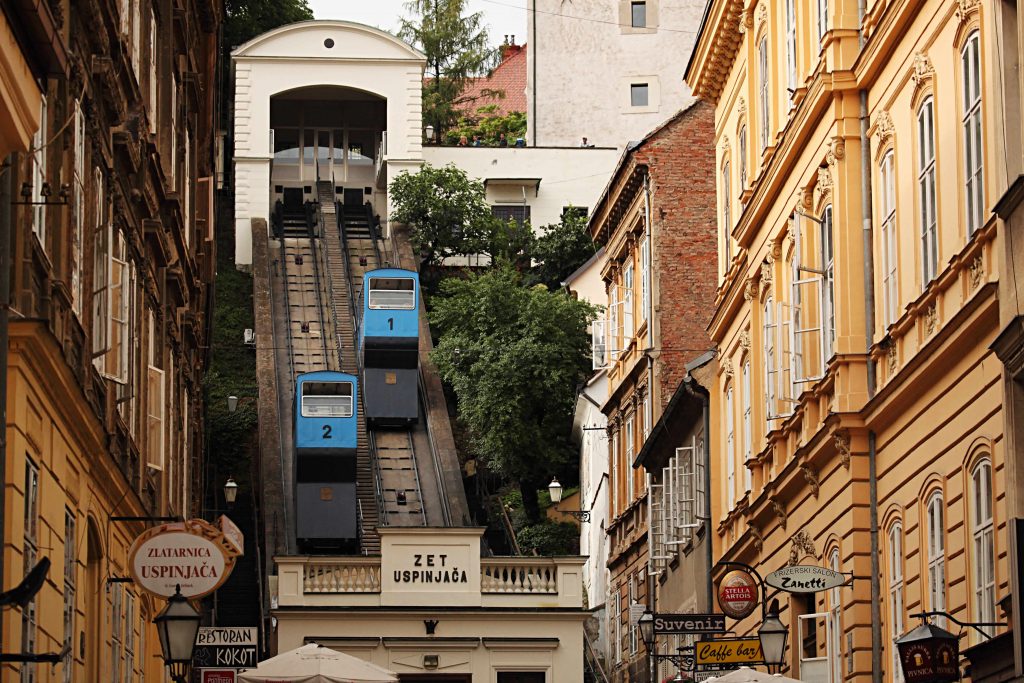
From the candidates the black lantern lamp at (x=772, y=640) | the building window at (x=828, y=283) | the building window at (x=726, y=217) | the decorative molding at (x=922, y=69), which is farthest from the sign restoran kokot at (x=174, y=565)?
the building window at (x=726, y=217)

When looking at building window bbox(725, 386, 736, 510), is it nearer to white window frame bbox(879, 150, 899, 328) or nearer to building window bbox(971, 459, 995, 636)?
white window frame bbox(879, 150, 899, 328)

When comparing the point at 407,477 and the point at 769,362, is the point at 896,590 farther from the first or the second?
the point at 407,477

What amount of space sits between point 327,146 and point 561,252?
1715cm

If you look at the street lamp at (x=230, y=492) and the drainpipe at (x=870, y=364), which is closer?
the drainpipe at (x=870, y=364)

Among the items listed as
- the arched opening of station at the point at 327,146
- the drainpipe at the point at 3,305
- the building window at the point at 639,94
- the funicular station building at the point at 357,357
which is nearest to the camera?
the drainpipe at the point at 3,305

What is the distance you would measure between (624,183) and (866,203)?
19.9m

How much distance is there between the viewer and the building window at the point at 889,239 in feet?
69.1

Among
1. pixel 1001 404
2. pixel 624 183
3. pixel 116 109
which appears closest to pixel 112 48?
pixel 116 109

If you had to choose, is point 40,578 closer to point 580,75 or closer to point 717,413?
point 717,413

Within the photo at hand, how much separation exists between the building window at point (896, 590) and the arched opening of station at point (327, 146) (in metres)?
62.1

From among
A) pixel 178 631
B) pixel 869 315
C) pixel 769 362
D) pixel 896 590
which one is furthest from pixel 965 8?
pixel 769 362

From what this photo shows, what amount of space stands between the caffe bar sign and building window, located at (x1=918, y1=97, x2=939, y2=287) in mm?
2990

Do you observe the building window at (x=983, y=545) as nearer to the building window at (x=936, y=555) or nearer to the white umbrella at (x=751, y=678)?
the building window at (x=936, y=555)

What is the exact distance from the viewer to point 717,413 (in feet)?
110
